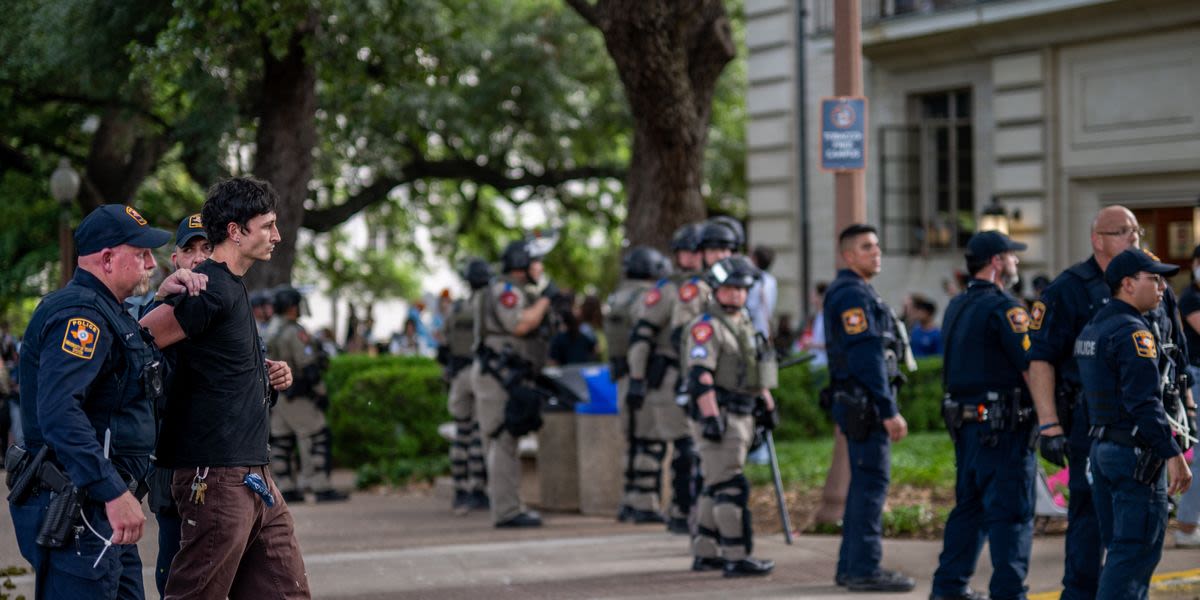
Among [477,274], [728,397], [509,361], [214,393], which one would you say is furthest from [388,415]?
[214,393]

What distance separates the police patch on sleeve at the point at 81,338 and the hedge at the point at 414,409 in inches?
404

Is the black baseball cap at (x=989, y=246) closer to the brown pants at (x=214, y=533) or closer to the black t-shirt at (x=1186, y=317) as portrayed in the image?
the black t-shirt at (x=1186, y=317)

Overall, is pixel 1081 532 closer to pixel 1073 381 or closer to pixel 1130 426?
pixel 1073 381

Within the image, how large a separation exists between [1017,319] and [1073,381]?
448 mm

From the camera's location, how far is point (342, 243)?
35469 millimetres

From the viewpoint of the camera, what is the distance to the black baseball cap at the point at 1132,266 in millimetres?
6293

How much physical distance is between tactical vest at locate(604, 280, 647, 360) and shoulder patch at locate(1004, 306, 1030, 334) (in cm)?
414

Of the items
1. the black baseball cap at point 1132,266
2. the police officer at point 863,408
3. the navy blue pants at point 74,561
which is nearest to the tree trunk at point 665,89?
the police officer at point 863,408

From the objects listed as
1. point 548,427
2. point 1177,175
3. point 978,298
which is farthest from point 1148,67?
point 978,298

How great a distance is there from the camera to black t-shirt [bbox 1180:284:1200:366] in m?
9.00

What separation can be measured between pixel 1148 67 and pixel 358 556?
11.9 meters

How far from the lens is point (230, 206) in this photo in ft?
17.1

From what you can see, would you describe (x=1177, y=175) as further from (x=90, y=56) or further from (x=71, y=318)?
(x=71, y=318)

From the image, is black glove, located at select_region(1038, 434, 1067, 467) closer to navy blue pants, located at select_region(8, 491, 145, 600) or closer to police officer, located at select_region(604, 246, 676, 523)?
police officer, located at select_region(604, 246, 676, 523)
